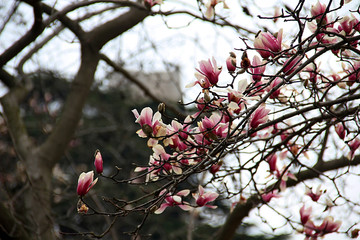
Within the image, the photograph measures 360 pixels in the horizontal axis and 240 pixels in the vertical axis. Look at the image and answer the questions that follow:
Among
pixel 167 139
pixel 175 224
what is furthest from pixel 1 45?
pixel 175 224

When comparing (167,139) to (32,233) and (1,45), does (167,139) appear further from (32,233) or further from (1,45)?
(1,45)

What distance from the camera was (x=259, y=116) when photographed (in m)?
1.78

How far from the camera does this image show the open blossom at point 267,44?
173 centimetres

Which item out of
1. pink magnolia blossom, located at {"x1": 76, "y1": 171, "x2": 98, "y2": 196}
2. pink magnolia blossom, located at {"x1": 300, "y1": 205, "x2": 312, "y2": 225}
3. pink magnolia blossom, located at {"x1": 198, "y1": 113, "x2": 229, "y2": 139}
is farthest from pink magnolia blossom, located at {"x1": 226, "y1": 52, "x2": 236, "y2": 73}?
pink magnolia blossom, located at {"x1": 300, "y1": 205, "x2": 312, "y2": 225}

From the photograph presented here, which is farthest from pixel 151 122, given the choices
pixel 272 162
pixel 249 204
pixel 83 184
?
pixel 249 204

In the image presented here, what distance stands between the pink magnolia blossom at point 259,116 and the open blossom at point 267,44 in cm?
21

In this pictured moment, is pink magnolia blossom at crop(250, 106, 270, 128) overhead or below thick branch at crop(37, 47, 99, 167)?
below

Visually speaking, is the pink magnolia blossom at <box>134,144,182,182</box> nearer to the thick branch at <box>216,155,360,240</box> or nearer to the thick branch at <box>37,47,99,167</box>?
the thick branch at <box>216,155,360,240</box>

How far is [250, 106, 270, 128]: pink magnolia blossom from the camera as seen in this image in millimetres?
1775

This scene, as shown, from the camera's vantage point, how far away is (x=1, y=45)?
188 inches

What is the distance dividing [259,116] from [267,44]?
11.2 inches

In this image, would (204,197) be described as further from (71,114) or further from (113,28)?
(113,28)

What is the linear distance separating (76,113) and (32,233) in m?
0.97

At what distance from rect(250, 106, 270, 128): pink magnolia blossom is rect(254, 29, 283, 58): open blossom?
0.21m
